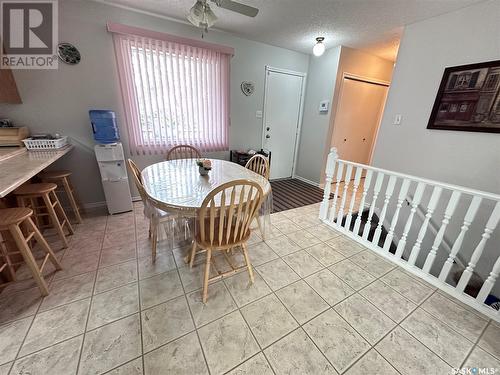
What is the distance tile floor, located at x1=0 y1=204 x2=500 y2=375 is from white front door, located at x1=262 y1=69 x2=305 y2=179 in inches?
104

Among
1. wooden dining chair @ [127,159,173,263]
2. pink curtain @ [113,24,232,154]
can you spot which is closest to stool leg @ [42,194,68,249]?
wooden dining chair @ [127,159,173,263]

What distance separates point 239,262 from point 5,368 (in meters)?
1.45

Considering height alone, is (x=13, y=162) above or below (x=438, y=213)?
above

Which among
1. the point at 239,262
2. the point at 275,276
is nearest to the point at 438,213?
the point at 275,276

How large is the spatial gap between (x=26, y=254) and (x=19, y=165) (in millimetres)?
816

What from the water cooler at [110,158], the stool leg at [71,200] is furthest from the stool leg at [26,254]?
the water cooler at [110,158]

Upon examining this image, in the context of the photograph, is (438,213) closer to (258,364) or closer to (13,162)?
(258,364)

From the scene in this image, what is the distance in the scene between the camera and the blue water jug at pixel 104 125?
231 cm

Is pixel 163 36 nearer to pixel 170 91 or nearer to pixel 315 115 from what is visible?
pixel 170 91

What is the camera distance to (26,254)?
1293 millimetres

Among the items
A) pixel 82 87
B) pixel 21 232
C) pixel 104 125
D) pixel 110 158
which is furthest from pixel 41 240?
pixel 82 87

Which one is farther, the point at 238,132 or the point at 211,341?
the point at 238,132

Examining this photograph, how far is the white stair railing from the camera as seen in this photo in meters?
1.43

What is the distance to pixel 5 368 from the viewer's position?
101 cm
